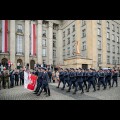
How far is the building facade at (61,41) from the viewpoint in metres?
36.2

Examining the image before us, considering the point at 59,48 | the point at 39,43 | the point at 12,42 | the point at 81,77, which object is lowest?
the point at 81,77

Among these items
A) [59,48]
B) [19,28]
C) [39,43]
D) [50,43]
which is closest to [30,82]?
[39,43]

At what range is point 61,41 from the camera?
5028 cm

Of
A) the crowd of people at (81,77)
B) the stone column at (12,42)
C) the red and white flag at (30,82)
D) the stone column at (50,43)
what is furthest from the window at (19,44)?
the red and white flag at (30,82)

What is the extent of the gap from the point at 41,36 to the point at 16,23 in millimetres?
8035

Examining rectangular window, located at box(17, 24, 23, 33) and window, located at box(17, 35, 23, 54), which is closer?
window, located at box(17, 35, 23, 54)

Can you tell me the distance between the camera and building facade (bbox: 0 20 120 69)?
36.2m

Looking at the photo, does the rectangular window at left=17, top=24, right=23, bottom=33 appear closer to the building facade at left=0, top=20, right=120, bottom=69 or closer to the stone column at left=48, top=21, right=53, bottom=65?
the building facade at left=0, top=20, right=120, bottom=69

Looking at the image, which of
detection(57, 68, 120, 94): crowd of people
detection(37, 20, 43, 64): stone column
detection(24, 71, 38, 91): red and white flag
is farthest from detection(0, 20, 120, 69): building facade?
detection(24, 71, 38, 91): red and white flag

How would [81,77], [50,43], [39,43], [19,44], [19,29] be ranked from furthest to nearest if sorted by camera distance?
1. [50,43]
2. [39,43]
3. [19,29]
4. [19,44]
5. [81,77]

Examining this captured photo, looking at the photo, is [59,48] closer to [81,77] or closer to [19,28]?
[19,28]

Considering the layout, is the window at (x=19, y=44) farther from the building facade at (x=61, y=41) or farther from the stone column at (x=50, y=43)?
the stone column at (x=50, y=43)

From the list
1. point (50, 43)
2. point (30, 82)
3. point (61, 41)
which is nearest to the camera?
point (30, 82)

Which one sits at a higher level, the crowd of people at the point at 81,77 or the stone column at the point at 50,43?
the stone column at the point at 50,43
